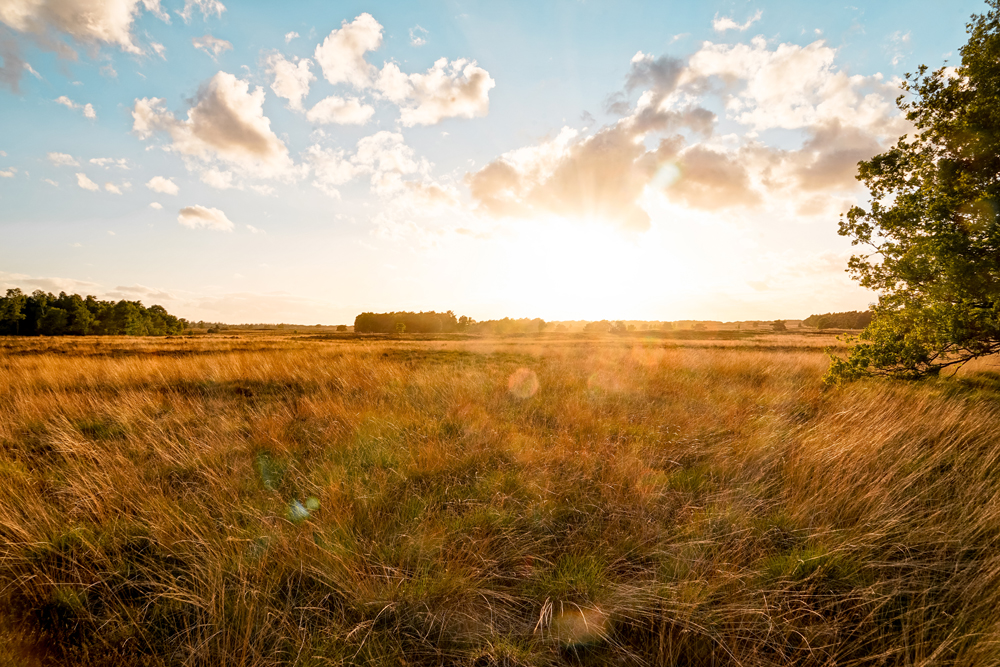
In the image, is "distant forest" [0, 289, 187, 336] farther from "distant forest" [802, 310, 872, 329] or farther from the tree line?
"distant forest" [802, 310, 872, 329]

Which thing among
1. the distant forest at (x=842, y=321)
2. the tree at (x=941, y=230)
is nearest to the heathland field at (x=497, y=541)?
the tree at (x=941, y=230)

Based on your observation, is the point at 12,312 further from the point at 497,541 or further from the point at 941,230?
the point at 941,230

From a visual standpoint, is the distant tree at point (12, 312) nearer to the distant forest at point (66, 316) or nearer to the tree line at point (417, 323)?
the distant forest at point (66, 316)

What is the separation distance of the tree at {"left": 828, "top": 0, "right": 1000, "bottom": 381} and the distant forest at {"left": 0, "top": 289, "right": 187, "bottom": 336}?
117210 millimetres

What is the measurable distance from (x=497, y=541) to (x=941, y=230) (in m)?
9.45

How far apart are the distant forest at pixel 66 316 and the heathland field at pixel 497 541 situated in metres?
107

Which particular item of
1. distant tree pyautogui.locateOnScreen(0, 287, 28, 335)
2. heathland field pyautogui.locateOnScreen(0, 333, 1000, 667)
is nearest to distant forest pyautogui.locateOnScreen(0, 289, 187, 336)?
distant tree pyautogui.locateOnScreen(0, 287, 28, 335)

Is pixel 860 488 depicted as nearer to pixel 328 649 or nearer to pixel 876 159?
pixel 328 649

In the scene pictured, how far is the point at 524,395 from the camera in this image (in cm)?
870

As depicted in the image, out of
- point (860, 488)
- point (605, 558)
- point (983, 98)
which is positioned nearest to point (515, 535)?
point (605, 558)

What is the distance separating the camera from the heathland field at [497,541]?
223 cm

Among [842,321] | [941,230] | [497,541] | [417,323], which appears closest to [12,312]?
[417,323]

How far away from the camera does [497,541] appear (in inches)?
124

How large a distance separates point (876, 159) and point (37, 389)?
1972 cm
